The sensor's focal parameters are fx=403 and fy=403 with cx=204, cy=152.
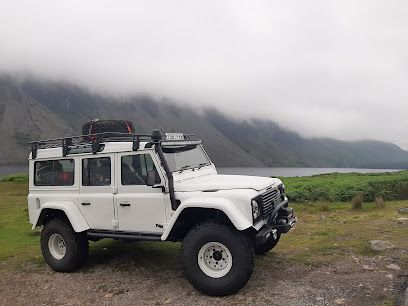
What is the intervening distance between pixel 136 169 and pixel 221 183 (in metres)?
1.91

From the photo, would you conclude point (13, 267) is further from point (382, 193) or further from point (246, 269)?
point (382, 193)

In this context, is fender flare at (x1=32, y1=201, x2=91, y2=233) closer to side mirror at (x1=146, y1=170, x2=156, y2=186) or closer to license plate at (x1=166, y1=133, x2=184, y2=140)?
side mirror at (x1=146, y1=170, x2=156, y2=186)

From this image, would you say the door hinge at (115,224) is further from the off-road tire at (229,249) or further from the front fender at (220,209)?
the off-road tire at (229,249)

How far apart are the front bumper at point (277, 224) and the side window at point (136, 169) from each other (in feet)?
7.74

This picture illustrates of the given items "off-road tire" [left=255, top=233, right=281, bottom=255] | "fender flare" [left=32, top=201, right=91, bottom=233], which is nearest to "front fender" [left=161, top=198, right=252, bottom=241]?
"fender flare" [left=32, top=201, right=91, bottom=233]

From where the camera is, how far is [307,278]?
8055 mm

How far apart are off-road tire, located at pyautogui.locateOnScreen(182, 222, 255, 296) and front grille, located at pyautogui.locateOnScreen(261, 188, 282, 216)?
2.59 ft

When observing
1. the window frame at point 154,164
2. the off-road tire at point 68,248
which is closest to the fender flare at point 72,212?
the off-road tire at point 68,248

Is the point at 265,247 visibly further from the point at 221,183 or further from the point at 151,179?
the point at 151,179

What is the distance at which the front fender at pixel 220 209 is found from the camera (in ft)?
23.0

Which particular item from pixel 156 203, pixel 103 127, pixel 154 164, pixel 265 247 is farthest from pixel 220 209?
pixel 103 127

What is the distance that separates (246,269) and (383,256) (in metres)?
3.99

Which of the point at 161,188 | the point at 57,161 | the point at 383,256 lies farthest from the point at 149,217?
the point at 383,256

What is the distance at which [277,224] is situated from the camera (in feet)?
26.5
